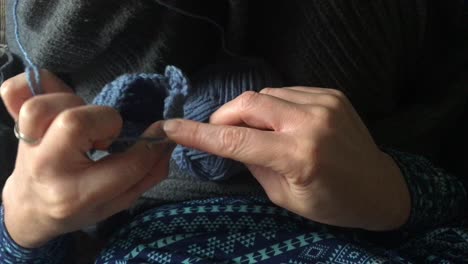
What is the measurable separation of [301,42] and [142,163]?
241 millimetres

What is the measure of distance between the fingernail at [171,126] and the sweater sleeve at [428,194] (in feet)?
0.98

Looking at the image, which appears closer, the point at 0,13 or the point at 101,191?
the point at 101,191

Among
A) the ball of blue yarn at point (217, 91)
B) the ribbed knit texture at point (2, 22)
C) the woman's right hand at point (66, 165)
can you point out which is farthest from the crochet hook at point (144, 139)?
the ribbed knit texture at point (2, 22)

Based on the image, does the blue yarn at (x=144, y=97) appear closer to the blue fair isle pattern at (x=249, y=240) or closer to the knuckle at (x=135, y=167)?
the knuckle at (x=135, y=167)

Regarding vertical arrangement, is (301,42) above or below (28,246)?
above

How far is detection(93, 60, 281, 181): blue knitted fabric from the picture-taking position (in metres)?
0.50

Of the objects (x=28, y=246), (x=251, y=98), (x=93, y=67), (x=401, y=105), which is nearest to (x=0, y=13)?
(x=93, y=67)

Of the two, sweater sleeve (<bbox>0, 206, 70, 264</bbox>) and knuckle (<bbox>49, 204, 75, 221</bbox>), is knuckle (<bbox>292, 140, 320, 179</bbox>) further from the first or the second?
sweater sleeve (<bbox>0, 206, 70, 264</bbox>)

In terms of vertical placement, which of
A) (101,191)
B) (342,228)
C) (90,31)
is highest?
(90,31)

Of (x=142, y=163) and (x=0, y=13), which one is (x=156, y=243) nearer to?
(x=142, y=163)

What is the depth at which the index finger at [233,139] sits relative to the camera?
460 millimetres

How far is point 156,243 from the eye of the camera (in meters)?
0.59

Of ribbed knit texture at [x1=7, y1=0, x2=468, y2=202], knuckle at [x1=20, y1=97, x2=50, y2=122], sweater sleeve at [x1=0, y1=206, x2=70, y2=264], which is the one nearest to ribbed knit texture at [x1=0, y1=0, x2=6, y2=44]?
ribbed knit texture at [x1=7, y1=0, x2=468, y2=202]

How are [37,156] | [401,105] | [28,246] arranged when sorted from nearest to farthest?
[37,156]
[28,246]
[401,105]
